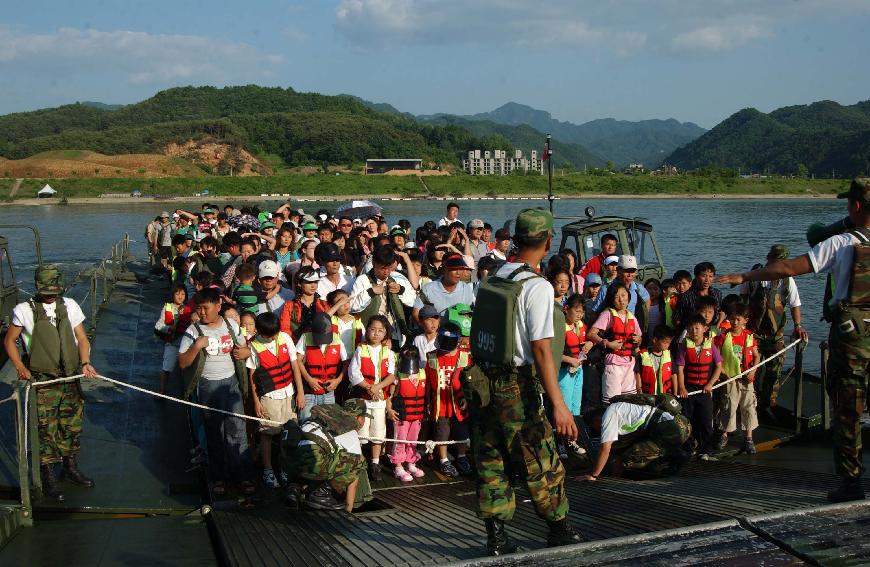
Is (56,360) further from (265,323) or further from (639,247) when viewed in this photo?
(639,247)

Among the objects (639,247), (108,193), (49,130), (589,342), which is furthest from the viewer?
(49,130)

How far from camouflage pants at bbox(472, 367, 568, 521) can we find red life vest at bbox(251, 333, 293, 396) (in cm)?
307

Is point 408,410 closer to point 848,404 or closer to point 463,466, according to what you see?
point 463,466

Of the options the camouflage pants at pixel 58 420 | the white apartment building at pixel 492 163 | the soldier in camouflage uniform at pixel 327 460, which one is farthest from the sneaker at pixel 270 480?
the white apartment building at pixel 492 163

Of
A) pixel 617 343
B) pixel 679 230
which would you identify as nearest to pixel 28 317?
pixel 617 343

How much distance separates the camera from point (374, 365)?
724cm

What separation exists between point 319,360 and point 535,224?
3.56m

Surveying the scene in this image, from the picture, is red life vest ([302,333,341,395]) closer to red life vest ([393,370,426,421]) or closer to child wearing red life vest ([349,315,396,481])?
child wearing red life vest ([349,315,396,481])

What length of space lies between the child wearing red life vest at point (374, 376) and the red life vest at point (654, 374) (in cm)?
267

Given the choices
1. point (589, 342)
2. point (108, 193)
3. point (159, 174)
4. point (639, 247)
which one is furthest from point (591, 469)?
point (159, 174)

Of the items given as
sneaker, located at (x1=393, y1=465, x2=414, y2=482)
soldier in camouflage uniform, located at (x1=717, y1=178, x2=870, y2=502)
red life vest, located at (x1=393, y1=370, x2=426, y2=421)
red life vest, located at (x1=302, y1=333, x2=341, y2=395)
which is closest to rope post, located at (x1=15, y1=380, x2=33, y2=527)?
red life vest, located at (x1=302, y1=333, x2=341, y2=395)

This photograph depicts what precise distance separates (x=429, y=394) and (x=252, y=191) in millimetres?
102790

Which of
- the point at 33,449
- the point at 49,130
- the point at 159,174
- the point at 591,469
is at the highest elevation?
the point at 49,130

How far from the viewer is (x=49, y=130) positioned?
194 meters
